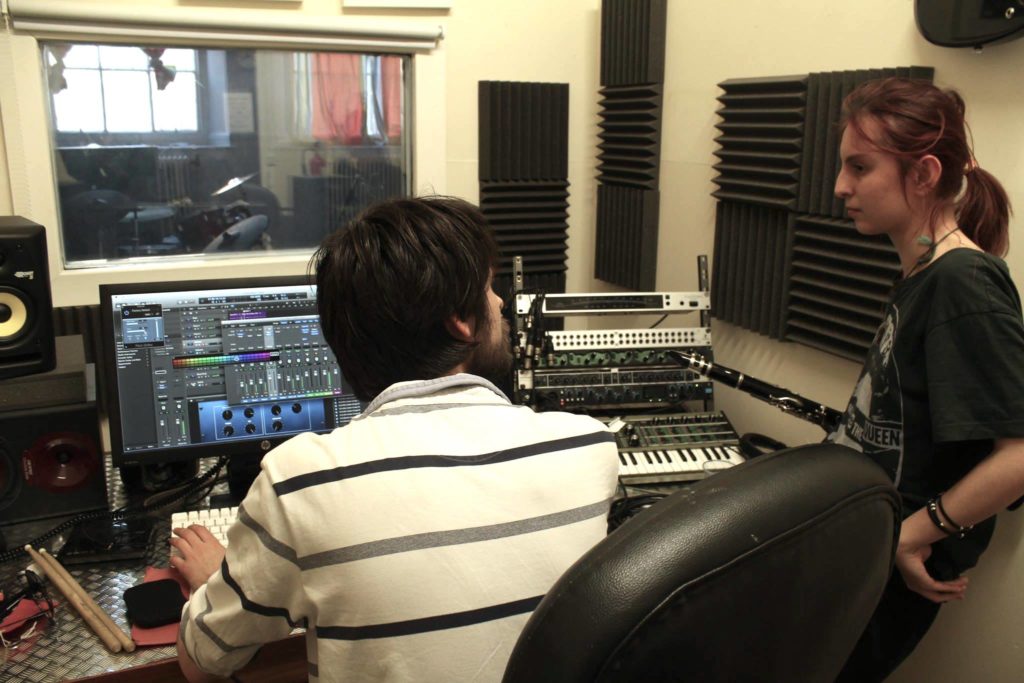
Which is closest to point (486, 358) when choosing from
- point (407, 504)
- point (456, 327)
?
point (456, 327)

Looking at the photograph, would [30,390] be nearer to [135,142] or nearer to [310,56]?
[135,142]

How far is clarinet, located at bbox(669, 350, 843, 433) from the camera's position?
1.92m

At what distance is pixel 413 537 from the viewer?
3.03 feet

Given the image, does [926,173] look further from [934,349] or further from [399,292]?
[399,292]

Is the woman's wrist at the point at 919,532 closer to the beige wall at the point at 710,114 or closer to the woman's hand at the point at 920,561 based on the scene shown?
the woman's hand at the point at 920,561

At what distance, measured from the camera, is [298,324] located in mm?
1870

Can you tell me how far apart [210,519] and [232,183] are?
1.47 meters

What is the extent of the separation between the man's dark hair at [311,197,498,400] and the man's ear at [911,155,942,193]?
892 mm

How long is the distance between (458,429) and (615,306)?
4.70ft

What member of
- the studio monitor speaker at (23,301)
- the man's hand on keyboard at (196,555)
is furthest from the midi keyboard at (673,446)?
the studio monitor speaker at (23,301)

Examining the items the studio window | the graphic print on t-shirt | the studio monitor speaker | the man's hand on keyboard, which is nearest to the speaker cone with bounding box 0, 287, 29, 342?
the studio monitor speaker

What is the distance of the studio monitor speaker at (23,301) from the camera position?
162cm

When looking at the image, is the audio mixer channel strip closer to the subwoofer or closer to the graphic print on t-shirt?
the graphic print on t-shirt

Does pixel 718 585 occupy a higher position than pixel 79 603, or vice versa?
pixel 718 585
